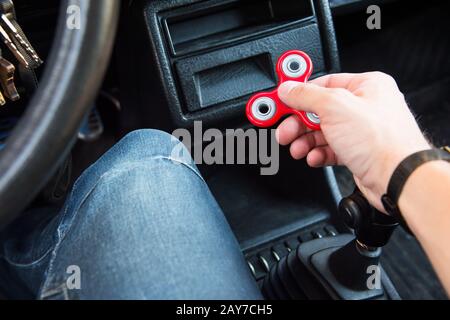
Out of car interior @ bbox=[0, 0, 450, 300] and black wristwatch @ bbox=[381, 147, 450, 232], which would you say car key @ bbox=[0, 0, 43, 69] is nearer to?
car interior @ bbox=[0, 0, 450, 300]

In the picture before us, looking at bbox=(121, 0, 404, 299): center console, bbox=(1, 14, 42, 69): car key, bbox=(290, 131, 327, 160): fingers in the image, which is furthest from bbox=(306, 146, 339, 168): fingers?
bbox=(1, 14, 42, 69): car key

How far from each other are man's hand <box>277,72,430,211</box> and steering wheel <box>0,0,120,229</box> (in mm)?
284

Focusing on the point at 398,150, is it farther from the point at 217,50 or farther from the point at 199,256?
the point at 217,50

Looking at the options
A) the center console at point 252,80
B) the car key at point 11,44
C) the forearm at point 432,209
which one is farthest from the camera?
the center console at point 252,80

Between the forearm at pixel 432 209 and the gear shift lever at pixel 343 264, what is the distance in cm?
5

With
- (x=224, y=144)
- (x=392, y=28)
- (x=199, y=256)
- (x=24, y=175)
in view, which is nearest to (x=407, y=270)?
(x=224, y=144)

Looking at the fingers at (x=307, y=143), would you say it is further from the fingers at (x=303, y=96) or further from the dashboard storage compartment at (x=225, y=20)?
the dashboard storage compartment at (x=225, y=20)

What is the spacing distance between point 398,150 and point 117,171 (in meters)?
0.38

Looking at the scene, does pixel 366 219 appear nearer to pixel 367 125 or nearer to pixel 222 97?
pixel 367 125

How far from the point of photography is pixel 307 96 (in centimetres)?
62

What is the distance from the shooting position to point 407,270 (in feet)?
3.92

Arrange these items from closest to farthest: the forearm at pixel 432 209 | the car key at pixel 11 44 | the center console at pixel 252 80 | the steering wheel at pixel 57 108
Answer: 1. the steering wheel at pixel 57 108
2. the forearm at pixel 432 209
3. the car key at pixel 11 44
4. the center console at pixel 252 80

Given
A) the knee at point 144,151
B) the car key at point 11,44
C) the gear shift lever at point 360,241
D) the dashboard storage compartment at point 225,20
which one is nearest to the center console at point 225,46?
the dashboard storage compartment at point 225,20

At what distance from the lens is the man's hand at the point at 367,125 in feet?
1.91
